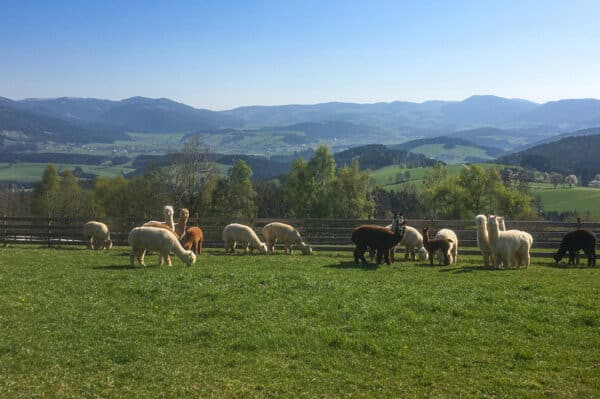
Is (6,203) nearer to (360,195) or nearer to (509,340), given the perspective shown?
(360,195)

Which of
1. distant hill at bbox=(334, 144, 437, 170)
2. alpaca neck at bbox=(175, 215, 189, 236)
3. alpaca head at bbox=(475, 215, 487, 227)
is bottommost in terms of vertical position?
alpaca neck at bbox=(175, 215, 189, 236)

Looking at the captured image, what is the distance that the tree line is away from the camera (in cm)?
5119

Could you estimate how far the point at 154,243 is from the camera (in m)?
Answer: 16.6

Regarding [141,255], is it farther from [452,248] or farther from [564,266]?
[564,266]

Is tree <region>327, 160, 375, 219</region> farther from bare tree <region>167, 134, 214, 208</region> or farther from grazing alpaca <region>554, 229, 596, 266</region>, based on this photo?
grazing alpaca <region>554, 229, 596, 266</region>

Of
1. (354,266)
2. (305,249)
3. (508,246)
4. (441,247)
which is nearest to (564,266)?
(508,246)

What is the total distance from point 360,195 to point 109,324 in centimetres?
5398

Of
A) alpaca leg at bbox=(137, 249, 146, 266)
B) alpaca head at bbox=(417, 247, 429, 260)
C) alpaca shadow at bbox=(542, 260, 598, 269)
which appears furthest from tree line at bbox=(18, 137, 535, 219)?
alpaca shadow at bbox=(542, 260, 598, 269)

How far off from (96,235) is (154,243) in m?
10.9

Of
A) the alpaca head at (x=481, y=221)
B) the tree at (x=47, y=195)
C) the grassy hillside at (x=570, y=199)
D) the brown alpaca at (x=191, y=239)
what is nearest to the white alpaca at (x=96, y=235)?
the brown alpaca at (x=191, y=239)

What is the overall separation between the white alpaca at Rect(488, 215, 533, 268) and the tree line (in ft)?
114

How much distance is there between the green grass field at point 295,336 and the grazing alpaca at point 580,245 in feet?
18.1

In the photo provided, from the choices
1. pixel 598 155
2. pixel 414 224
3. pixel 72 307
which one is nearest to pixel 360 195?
pixel 414 224

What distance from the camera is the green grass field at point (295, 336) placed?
22.9ft
